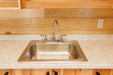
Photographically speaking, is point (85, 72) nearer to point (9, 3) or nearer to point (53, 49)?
point (53, 49)

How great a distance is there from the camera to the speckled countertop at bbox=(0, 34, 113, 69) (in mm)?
1104

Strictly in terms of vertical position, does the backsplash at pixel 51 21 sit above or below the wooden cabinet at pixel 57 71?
above

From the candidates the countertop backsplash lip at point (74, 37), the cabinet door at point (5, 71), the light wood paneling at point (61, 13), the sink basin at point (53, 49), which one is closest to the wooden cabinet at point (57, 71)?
the cabinet door at point (5, 71)

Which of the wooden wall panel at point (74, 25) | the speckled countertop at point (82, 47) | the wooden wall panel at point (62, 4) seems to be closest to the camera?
the speckled countertop at point (82, 47)

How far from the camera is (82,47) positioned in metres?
1.44

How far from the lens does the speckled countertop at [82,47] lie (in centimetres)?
110

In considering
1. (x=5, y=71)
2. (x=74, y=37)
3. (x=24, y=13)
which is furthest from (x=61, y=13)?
(x=5, y=71)

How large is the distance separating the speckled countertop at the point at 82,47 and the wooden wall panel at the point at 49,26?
0.21 ft

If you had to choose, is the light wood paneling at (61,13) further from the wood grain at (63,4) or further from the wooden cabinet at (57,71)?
the wooden cabinet at (57,71)

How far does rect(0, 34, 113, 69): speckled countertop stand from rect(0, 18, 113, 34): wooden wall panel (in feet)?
0.21

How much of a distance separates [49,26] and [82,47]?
491 millimetres

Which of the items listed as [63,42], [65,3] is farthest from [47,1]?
[63,42]

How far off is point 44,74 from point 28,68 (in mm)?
152

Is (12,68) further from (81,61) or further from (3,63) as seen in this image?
(81,61)
